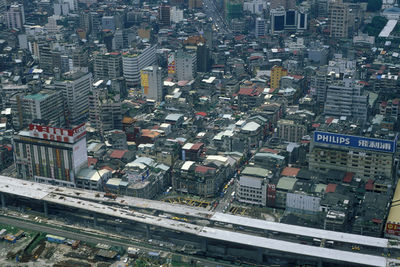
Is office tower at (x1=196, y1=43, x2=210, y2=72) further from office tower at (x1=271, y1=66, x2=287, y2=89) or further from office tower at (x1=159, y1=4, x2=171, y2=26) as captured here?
office tower at (x1=159, y1=4, x2=171, y2=26)

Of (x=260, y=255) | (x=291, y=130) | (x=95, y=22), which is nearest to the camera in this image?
(x=260, y=255)

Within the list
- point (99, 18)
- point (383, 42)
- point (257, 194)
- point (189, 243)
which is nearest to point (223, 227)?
point (189, 243)

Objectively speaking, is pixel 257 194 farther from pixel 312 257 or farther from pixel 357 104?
pixel 357 104

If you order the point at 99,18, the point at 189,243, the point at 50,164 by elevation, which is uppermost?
the point at 99,18

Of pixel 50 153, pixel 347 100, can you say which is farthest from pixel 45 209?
pixel 347 100

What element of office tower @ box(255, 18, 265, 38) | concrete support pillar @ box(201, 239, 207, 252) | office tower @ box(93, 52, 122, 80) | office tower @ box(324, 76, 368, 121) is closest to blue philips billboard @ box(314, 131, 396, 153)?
office tower @ box(324, 76, 368, 121)

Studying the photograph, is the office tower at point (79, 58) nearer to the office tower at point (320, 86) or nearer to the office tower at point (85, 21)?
the office tower at point (85, 21)

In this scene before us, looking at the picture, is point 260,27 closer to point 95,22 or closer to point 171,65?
point 171,65

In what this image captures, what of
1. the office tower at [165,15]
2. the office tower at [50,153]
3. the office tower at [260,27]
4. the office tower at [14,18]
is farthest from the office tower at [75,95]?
the office tower at [260,27]
